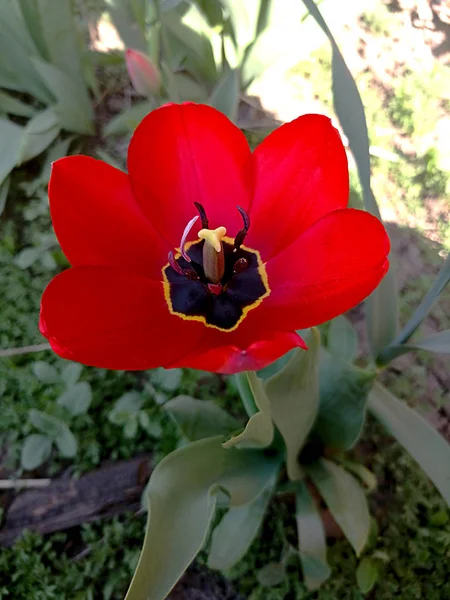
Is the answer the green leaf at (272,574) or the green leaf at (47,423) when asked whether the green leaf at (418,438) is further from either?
the green leaf at (47,423)

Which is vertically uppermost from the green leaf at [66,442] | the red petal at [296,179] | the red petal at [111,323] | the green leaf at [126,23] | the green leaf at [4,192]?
the red petal at [296,179]

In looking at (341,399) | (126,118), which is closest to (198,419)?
(341,399)

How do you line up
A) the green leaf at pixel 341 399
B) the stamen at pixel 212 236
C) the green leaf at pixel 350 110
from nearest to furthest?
the stamen at pixel 212 236
the green leaf at pixel 350 110
the green leaf at pixel 341 399

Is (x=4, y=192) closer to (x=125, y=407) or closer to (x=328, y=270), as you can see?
(x=125, y=407)

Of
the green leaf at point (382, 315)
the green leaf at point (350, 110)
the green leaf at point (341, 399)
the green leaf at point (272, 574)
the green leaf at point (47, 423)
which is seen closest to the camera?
the green leaf at point (350, 110)

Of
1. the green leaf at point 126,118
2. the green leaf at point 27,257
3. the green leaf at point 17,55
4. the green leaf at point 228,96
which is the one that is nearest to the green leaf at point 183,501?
the green leaf at point 228,96

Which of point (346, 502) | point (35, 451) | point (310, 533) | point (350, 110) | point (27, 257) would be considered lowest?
point (35, 451)

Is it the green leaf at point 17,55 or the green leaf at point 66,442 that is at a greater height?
the green leaf at point 17,55

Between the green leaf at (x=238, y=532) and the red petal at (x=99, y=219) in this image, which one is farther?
the green leaf at (x=238, y=532)
